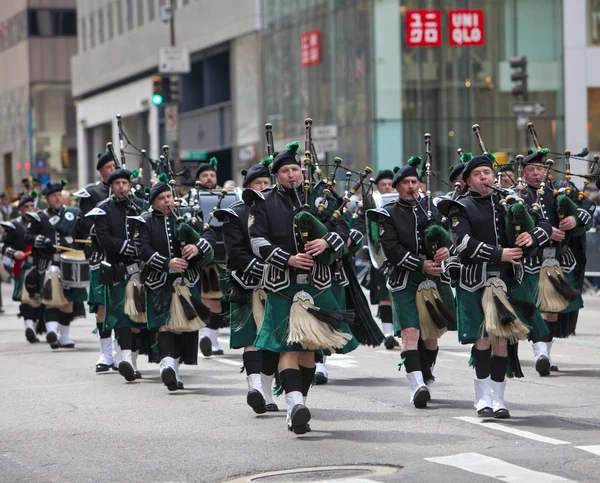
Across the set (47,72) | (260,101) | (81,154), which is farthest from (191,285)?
(47,72)

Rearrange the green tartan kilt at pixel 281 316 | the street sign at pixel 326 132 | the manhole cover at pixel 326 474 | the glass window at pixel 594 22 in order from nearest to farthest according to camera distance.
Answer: the manhole cover at pixel 326 474 → the green tartan kilt at pixel 281 316 → the street sign at pixel 326 132 → the glass window at pixel 594 22

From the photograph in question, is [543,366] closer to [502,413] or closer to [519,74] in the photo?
[502,413]

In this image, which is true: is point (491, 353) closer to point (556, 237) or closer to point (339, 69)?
point (556, 237)

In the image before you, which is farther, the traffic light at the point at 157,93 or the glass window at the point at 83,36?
the glass window at the point at 83,36

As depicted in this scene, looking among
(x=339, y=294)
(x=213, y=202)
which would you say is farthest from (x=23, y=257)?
(x=339, y=294)

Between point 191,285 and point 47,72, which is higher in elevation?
point 47,72

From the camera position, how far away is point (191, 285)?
12125mm

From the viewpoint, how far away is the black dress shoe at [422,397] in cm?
1045

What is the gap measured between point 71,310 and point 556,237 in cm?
659

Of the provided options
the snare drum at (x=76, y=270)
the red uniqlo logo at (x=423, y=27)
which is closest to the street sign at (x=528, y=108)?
the snare drum at (x=76, y=270)

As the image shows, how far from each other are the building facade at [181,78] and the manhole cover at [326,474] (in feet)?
101

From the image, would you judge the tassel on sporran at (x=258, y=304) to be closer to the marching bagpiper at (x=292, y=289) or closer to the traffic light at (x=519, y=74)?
the marching bagpiper at (x=292, y=289)

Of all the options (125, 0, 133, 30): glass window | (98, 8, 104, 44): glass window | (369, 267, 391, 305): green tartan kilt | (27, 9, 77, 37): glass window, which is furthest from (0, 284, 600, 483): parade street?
(27, 9, 77, 37): glass window

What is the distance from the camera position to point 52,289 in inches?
651
